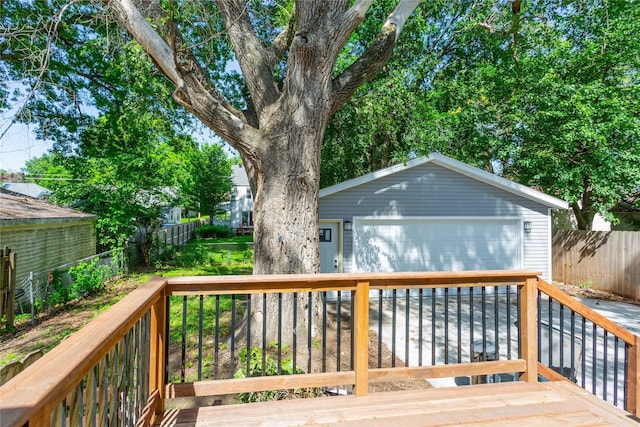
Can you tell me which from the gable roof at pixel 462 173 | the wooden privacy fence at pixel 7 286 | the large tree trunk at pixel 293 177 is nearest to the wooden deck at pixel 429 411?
the large tree trunk at pixel 293 177

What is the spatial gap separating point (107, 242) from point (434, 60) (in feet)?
36.5

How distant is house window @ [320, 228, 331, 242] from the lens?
7.52 meters

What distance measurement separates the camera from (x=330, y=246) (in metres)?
7.58

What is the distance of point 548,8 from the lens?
945 cm

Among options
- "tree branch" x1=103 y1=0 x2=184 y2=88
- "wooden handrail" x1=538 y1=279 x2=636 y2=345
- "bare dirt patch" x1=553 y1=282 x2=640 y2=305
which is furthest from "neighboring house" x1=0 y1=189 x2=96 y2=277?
"bare dirt patch" x1=553 y1=282 x2=640 y2=305

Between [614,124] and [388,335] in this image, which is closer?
[388,335]

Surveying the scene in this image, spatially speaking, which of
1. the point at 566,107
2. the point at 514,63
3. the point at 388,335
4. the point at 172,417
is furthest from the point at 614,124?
the point at 172,417

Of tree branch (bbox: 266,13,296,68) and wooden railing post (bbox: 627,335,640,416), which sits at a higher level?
tree branch (bbox: 266,13,296,68)

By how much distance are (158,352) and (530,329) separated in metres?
2.68

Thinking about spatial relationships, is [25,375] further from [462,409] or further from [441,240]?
[441,240]

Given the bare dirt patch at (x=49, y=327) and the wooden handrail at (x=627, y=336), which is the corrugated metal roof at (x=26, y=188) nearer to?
the bare dirt patch at (x=49, y=327)

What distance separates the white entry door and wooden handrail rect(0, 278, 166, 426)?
6043 mm

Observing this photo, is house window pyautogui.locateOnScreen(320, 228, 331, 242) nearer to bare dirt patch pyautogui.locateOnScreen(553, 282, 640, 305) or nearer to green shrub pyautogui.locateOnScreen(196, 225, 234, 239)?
bare dirt patch pyautogui.locateOnScreen(553, 282, 640, 305)

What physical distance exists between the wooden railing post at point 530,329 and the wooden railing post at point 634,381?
702mm
